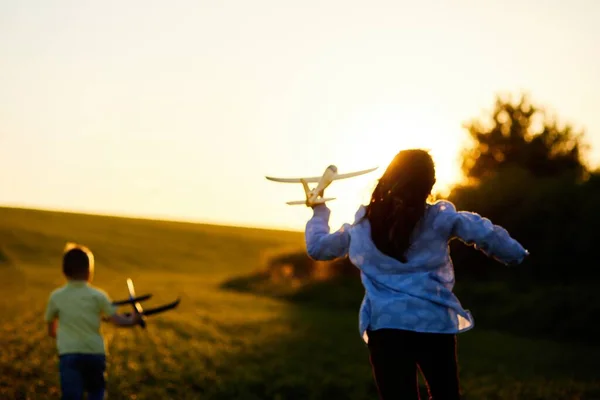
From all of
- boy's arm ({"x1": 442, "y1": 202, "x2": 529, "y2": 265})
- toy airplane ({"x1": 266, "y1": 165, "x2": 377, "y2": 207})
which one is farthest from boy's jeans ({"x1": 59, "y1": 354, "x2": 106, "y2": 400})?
boy's arm ({"x1": 442, "y1": 202, "x2": 529, "y2": 265})

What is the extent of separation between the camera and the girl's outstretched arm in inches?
206

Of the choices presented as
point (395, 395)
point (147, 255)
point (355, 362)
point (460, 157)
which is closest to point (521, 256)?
point (395, 395)

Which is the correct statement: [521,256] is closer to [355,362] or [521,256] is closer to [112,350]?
[355,362]

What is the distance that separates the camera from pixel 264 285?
3503cm

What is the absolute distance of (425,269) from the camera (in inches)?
196

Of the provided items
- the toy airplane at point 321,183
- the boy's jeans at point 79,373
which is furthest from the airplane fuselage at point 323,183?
the boy's jeans at point 79,373

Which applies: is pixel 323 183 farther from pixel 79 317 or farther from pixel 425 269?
pixel 79 317

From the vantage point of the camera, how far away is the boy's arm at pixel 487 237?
193 inches

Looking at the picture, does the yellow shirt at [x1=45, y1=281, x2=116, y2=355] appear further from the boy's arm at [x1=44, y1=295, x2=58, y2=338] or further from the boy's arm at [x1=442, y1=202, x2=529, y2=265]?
the boy's arm at [x1=442, y1=202, x2=529, y2=265]

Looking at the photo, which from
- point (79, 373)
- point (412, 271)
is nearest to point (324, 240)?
point (412, 271)

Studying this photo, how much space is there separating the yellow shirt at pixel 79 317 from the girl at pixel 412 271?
8.89 ft

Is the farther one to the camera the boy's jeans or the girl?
the boy's jeans

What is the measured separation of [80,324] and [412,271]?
3.02 metres

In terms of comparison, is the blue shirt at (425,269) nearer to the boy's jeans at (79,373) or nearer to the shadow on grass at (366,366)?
the boy's jeans at (79,373)
